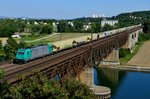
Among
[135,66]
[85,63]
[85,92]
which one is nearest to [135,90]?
[85,63]

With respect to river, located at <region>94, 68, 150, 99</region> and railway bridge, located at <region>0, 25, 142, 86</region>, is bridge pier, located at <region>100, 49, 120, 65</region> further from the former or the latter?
river, located at <region>94, 68, 150, 99</region>

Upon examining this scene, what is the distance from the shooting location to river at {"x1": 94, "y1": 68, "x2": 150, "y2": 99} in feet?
196

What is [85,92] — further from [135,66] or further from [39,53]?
[135,66]

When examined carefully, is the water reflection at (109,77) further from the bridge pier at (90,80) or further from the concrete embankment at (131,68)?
the bridge pier at (90,80)

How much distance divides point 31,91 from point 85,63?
37108mm

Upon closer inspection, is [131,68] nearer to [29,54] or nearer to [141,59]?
[141,59]

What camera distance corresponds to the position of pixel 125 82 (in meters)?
73.7

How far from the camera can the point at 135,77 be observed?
7931 centimetres

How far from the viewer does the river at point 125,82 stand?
5983cm

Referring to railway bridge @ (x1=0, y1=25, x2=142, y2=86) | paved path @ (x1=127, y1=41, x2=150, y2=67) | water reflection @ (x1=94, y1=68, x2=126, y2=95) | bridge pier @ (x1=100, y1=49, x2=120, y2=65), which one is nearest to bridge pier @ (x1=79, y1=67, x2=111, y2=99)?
railway bridge @ (x1=0, y1=25, x2=142, y2=86)

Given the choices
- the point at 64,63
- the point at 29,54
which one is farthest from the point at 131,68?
the point at 64,63

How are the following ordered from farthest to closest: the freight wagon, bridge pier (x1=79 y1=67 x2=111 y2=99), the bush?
1. the bush
2. bridge pier (x1=79 y1=67 x2=111 y2=99)
3. the freight wagon

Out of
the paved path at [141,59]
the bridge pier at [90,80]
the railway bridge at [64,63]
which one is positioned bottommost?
the paved path at [141,59]

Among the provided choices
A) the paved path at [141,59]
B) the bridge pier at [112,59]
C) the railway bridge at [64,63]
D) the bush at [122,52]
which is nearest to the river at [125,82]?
the bridge pier at [112,59]
